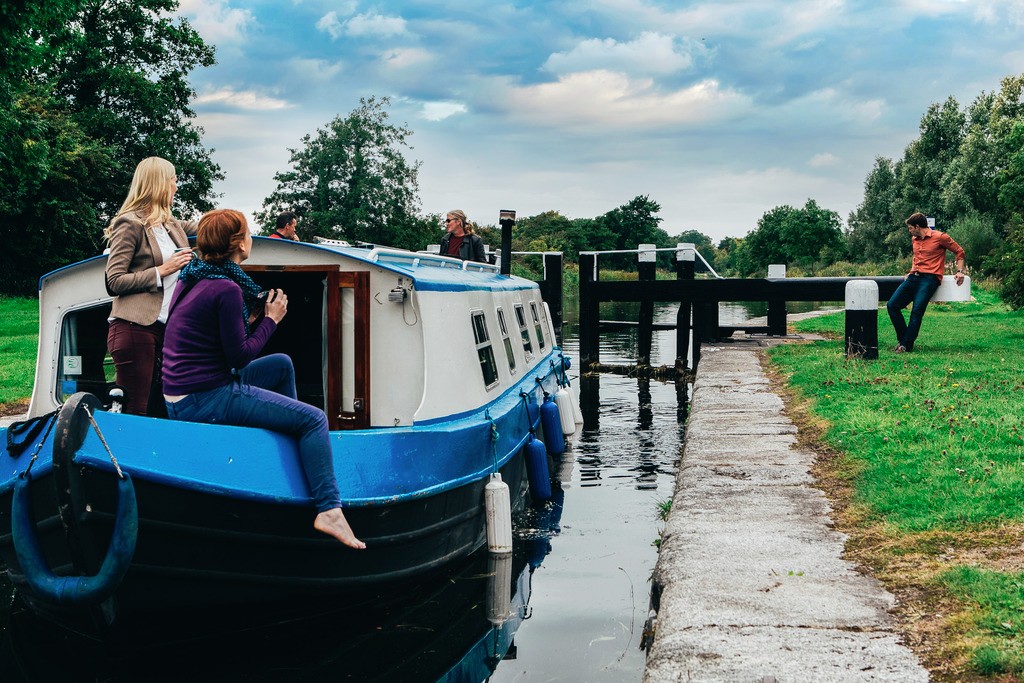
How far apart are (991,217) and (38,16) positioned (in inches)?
1560

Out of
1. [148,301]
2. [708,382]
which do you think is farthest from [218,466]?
[708,382]

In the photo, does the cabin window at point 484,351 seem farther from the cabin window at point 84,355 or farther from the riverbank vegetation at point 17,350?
the riverbank vegetation at point 17,350

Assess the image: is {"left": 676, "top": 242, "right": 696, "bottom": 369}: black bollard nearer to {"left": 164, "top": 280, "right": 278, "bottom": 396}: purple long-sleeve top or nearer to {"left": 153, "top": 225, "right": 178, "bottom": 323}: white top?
{"left": 153, "top": 225, "right": 178, "bottom": 323}: white top

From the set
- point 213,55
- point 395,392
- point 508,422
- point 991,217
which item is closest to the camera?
point 395,392

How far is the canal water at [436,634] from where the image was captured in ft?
15.2

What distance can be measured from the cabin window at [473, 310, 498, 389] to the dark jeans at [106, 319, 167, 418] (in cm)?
231

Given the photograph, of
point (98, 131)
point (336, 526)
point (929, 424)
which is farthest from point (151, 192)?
point (98, 131)

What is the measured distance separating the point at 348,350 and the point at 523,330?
4.28 m

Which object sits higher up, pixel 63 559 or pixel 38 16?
pixel 38 16

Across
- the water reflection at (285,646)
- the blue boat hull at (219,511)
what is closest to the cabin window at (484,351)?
the blue boat hull at (219,511)

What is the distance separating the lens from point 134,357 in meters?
5.06

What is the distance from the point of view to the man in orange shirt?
12023 millimetres

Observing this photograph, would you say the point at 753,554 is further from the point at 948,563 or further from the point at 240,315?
the point at 240,315

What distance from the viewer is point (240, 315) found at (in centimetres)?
424
